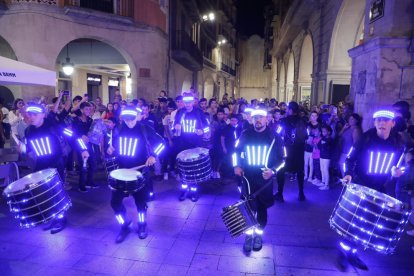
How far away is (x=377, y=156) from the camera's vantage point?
411 centimetres

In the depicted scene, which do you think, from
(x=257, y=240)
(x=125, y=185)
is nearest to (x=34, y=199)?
(x=125, y=185)

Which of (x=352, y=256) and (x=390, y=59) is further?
(x=390, y=59)

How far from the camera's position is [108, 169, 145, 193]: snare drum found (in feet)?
14.3

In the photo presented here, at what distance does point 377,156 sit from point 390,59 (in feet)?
13.8

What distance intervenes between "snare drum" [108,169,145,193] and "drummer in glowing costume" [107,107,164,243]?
0.26 m

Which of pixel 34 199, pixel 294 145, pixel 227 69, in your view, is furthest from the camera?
pixel 227 69

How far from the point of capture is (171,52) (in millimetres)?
18359

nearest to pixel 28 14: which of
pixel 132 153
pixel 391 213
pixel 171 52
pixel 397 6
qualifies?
pixel 171 52

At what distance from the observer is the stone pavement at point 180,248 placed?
389cm

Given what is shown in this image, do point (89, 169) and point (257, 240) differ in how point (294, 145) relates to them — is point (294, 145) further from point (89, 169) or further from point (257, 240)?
point (89, 169)

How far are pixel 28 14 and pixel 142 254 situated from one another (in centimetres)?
1187

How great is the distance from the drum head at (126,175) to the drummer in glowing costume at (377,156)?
2884mm

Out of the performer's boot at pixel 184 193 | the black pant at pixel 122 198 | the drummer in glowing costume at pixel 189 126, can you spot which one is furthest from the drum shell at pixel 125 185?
the drummer in glowing costume at pixel 189 126

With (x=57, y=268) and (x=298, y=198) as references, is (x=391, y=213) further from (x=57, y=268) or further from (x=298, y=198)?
→ (x=57, y=268)
